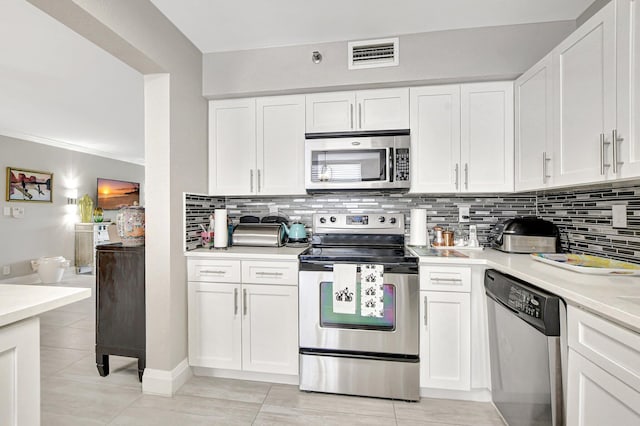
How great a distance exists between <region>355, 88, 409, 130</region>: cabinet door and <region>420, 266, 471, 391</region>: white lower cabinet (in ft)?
3.68

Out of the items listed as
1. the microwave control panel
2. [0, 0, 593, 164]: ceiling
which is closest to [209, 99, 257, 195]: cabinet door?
[0, 0, 593, 164]: ceiling

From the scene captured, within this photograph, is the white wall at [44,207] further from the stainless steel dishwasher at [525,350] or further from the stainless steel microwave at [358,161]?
the stainless steel dishwasher at [525,350]

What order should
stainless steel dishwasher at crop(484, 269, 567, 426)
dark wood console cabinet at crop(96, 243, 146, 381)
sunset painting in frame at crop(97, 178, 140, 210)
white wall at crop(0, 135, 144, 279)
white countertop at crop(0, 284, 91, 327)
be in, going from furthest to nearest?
sunset painting in frame at crop(97, 178, 140, 210)
white wall at crop(0, 135, 144, 279)
dark wood console cabinet at crop(96, 243, 146, 381)
stainless steel dishwasher at crop(484, 269, 567, 426)
white countertop at crop(0, 284, 91, 327)

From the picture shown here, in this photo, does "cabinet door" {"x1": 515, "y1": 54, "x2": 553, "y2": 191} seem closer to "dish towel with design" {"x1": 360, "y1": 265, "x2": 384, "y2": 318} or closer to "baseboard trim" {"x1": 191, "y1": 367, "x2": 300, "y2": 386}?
"dish towel with design" {"x1": 360, "y1": 265, "x2": 384, "y2": 318}

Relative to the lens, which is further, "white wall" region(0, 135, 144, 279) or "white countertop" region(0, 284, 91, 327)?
"white wall" region(0, 135, 144, 279)

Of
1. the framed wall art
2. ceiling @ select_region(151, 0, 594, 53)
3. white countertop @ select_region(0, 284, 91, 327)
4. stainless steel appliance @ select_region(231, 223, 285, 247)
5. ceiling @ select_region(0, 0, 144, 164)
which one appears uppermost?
ceiling @ select_region(151, 0, 594, 53)

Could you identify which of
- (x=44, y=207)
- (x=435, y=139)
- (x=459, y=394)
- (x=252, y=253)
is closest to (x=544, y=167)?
(x=435, y=139)

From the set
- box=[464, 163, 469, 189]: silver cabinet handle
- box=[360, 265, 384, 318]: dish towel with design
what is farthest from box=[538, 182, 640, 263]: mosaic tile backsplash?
box=[360, 265, 384, 318]: dish towel with design

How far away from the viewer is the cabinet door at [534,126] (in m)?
1.77

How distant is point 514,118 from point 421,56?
0.81 metres

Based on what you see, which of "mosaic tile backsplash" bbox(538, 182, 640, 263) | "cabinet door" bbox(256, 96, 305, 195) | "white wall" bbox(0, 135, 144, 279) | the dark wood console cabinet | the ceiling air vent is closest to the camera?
"mosaic tile backsplash" bbox(538, 182, 640, 263)

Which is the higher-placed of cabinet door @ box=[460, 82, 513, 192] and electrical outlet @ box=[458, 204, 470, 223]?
cabinet door @ box=[460, 82, 513, 192]

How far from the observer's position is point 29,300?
2.97ft

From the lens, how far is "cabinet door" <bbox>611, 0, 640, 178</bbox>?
1184 millimetres
